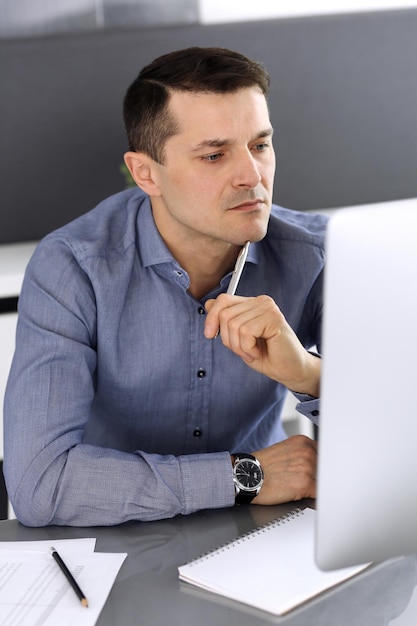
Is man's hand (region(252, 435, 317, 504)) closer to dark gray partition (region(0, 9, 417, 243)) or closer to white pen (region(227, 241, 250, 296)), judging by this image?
white pen (region(227, 241, 250, 296))

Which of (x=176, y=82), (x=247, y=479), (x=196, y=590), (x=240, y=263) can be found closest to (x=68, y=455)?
(x=247, y=479)

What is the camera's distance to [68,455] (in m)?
1.46

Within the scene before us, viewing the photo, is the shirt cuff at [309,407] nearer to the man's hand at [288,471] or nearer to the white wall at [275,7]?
the man's hand at [288,471]

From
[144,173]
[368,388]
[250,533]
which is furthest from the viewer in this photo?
[144,173]

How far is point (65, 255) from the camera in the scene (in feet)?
5.67

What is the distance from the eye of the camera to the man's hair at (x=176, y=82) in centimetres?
170

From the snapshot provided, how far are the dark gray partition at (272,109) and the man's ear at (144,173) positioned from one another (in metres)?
1.16

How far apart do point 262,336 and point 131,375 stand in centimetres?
37

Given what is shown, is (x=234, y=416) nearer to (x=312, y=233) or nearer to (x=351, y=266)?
(x=312, y=233)

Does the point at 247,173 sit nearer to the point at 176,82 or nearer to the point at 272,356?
the point at 176,82

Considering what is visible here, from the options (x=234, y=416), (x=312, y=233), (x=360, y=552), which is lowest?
(x=234, y=416)

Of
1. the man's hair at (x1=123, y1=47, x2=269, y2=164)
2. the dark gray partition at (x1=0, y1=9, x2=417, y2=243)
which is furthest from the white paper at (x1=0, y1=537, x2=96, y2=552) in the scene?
the dark gray partition at (x1=0, y1=9, x2=417, y2=243)

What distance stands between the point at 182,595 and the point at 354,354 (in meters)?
0.43

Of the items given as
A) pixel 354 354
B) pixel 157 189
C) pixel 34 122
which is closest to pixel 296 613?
pixel 354 354
